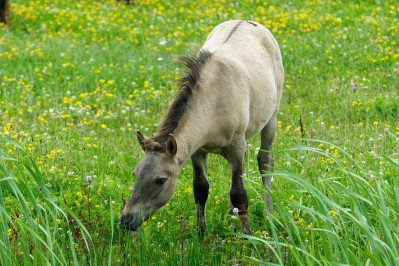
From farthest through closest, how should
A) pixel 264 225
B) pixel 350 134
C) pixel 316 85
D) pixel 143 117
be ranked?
pixel 316 85, pixel 143 117, pixel 350 134, pixel 264 225

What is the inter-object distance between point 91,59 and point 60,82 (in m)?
0.97

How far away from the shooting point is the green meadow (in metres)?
3.21

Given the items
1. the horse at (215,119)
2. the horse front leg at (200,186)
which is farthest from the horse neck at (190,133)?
the horse front leg at (200,186)

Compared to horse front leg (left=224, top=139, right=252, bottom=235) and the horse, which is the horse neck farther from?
horse front leg (left=224, top=139, right=252, bottom=235)

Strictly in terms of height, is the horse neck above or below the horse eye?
above

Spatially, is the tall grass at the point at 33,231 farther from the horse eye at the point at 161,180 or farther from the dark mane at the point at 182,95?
the dark mane at the point at 182,95

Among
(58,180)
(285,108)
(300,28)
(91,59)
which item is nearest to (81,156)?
(58,180)

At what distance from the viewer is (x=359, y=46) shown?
389 inches

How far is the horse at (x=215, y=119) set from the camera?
4.04m

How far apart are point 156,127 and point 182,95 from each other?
2972mm

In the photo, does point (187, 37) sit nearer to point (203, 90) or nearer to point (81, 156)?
point (81, 156)

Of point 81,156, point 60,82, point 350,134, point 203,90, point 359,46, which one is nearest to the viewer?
point 203,90

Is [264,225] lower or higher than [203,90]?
lower

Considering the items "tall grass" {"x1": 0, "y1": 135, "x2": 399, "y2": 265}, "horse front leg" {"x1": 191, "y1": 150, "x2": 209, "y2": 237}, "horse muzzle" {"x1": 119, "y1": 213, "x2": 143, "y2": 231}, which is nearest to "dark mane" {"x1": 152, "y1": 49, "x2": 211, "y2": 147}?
"horse muzzle" {"x1": 119, "y1": 213, "x2": 143, "y2": 231}
